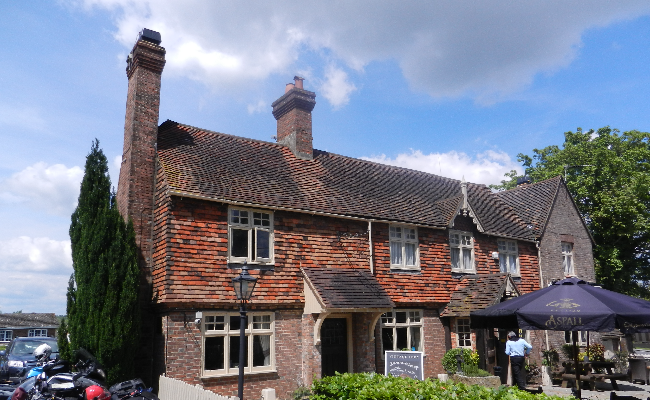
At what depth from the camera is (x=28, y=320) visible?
199 feet

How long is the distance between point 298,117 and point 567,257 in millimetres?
14641

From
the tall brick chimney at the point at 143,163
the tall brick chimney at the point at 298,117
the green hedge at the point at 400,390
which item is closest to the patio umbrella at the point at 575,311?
the green hedge at the point at 400,390

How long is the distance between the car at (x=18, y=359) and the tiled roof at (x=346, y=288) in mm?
9598

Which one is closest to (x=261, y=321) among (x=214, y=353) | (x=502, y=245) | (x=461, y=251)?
(x=214, y=353)

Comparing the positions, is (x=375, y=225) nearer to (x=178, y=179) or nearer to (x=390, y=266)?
(x=390, y=266)

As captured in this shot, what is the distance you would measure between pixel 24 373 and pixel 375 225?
12.4 meters

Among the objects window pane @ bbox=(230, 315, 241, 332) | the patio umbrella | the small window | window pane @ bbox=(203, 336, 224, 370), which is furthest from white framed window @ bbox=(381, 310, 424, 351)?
the small window

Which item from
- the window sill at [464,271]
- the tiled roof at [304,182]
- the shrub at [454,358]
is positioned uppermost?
Answer: the tiled roof at [304,182]

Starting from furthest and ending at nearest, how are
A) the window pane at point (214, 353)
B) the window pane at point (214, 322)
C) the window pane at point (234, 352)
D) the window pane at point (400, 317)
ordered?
the window pane at point (400, 317)
the window pane at point (234, 352)
the window pane at point (214, 322)
the window pane at point (214, 353)

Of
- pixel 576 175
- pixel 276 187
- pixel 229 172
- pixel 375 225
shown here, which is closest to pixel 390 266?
pixel 375 225

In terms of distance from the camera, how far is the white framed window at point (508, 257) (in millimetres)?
21578

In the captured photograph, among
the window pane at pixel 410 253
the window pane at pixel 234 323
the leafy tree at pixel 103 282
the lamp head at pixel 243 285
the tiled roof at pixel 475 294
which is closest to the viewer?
the lamp head at pixel 243 285

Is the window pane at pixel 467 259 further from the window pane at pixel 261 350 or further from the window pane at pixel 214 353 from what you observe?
the window pane at pixel 214 353

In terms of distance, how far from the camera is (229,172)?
1628cm
